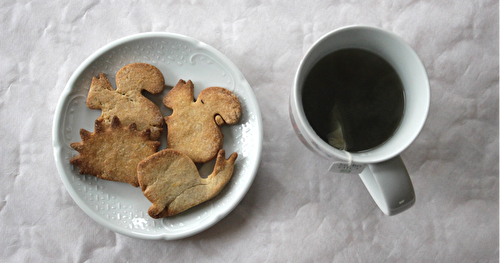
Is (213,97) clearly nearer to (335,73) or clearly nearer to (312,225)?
(335,73)

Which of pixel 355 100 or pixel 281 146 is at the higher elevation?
pixel 355 100

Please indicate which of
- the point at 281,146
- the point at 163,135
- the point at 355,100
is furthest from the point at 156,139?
the point at 355,100

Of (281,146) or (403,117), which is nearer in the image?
(403,117)

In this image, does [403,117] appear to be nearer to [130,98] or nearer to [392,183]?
[392,183]

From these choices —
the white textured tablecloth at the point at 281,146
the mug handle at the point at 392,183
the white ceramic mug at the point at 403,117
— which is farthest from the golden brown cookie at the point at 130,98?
the mug handle at the point at 392,183

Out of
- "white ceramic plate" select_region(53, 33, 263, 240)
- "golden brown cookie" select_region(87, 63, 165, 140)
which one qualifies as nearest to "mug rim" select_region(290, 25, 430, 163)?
"white ceramic plate" select_region(53, 33, 263, 240)

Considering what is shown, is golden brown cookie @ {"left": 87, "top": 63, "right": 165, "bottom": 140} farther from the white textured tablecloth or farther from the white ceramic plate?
the white textured tablecloth
